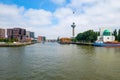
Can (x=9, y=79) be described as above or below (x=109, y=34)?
below

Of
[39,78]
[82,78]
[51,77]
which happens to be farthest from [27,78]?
[82,78]

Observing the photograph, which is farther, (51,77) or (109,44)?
(109,44)

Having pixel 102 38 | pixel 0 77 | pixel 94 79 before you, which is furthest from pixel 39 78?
pixel 102 38

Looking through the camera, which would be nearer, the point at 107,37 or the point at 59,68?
the point at 59,68

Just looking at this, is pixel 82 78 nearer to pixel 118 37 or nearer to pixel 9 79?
pixel 9 79

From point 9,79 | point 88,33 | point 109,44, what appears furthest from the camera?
point 88,33

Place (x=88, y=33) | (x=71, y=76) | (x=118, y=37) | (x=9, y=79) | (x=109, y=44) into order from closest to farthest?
1. (x=9, y=79)
2. (x=71, y=76)
3. (x=109, y=44)
4. (x=118, y=37)
5. (x=88, y=33)

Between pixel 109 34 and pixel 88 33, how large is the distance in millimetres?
26140

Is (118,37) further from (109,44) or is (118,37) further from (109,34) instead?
(109,44)

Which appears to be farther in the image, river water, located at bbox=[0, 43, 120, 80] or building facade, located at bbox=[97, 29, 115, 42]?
building facade, located at bbox=[97, 29, 115, 42]

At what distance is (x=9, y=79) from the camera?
1576 cm

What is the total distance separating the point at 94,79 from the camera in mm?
15844

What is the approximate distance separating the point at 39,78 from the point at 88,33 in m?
128

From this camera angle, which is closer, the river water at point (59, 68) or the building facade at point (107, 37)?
the river water at point (59, 68)
